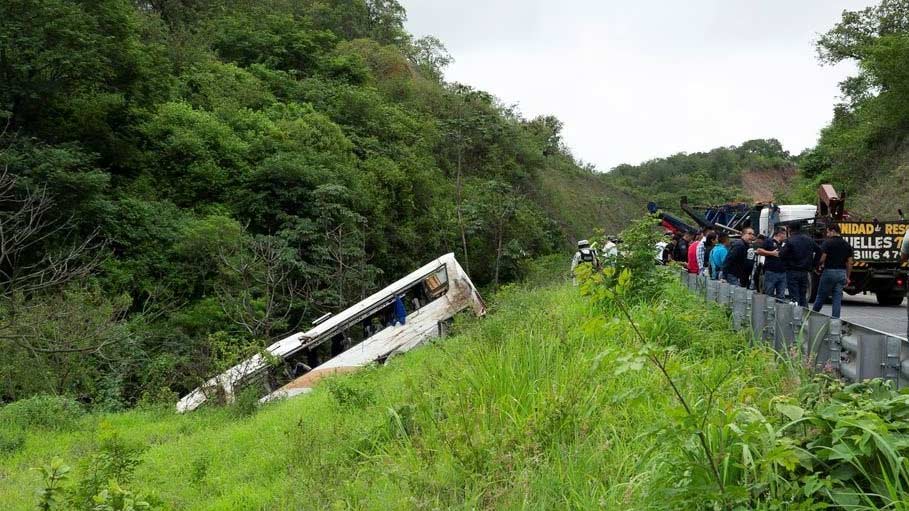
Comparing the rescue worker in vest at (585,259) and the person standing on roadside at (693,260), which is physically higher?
the rescue worker in vest at (585,259)

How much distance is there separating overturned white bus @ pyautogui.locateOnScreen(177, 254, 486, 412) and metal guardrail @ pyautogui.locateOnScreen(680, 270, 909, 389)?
890 centimetres

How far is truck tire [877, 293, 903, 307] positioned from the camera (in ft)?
53.0

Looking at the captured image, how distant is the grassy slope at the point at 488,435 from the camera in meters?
4.27

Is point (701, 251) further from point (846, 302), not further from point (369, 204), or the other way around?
point (369, 204)

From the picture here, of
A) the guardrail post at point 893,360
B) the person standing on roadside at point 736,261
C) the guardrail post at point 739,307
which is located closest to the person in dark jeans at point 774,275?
the person standing on roadside at point 736,261

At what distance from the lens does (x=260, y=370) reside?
14.0m

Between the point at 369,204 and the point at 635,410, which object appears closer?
the point at 635,410

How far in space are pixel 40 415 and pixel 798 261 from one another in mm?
12310

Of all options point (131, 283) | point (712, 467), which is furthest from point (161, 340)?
point (712, 467)

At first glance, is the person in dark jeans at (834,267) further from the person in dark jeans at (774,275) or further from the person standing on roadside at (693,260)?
the person standing on roadside at (693,260)

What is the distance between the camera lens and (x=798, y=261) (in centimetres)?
1174

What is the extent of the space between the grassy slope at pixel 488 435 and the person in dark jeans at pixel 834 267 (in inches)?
144

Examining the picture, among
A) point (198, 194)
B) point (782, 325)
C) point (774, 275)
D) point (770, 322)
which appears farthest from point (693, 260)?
point (198, 194)

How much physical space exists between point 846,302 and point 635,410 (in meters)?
14.4
